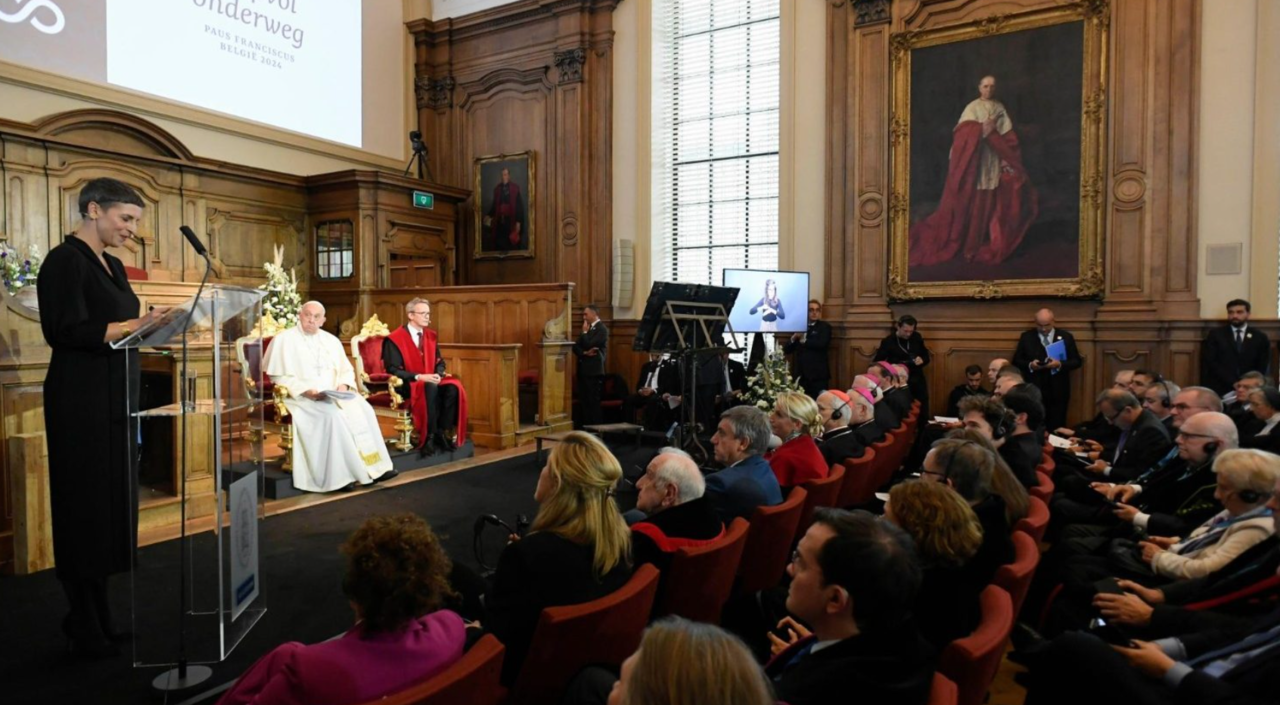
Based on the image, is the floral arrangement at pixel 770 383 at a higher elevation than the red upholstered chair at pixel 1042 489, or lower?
higher

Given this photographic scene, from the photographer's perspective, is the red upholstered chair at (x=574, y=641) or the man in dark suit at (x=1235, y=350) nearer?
the red upholstered chair at (x=574, y=641)

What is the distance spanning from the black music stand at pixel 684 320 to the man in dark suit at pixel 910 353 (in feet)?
8.80

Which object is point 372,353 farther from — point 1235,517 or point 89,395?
point 1235,517

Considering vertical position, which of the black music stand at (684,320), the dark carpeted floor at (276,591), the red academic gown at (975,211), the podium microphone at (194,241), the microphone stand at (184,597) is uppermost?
the red academic gown at (975,211)

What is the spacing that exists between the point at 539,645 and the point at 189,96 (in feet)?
30.3

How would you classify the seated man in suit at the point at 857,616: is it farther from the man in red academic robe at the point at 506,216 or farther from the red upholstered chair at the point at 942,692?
the man in red academic robe at the point at 506,216

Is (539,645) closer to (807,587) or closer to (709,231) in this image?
(807,587)

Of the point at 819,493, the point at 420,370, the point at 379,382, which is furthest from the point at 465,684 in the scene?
the point at 379,382

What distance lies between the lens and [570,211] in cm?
1044

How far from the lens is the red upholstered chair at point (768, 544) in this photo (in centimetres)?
274

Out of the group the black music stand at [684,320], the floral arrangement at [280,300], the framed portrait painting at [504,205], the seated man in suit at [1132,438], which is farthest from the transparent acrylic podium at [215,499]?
the framed portrait painting at [504,205]

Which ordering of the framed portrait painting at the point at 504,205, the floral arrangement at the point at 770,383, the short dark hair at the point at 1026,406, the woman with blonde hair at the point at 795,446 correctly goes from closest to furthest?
the woman with blonde hair at the point at 795,446 → the short dark hair at the point at 1026,406 → the floral arrangement at the point at 770,383 → the framed portrait painting at the point at 504,205

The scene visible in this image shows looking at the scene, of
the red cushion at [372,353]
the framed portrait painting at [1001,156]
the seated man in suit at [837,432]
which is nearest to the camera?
the seated man in suit at [837,432]

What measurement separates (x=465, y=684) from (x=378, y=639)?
281mm
